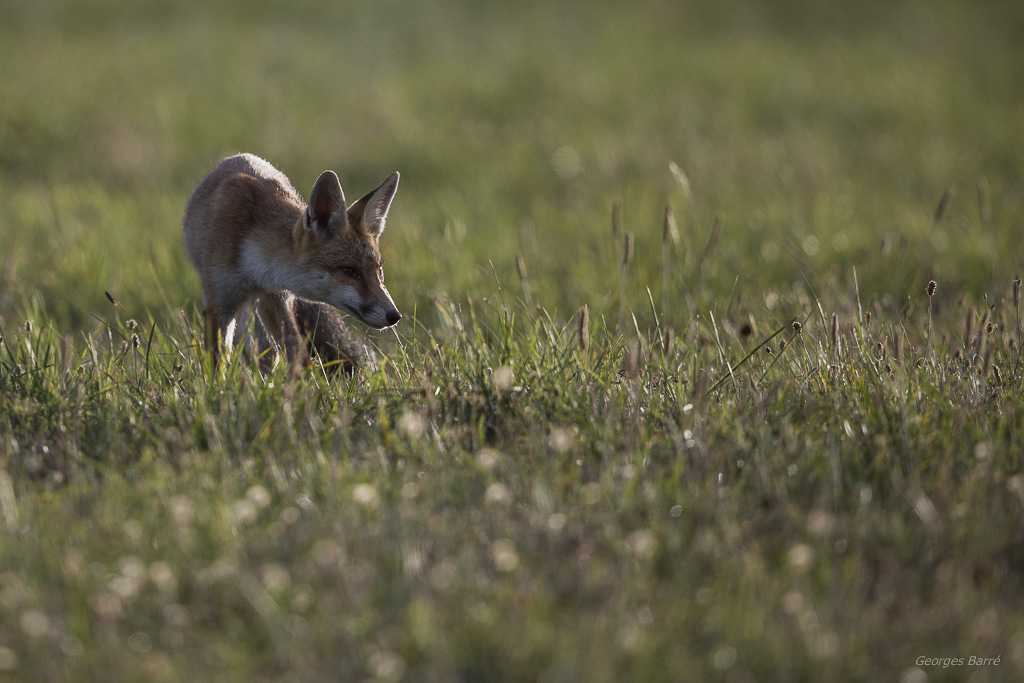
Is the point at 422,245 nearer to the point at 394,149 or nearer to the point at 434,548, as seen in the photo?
the point at 394,149

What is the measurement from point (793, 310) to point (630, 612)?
3.89m

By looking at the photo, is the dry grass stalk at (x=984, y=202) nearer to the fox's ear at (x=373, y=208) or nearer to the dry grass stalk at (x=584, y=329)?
the dry grass stalk at (x=584, y=329)

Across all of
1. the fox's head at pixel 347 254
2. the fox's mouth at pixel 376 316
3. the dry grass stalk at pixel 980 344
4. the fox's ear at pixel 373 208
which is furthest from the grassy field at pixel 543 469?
the fox's ear at pixel 373 208

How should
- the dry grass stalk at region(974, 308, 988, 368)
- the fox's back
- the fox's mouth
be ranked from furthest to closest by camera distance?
the fox's back < the fox's mouth < the dry grass stalk at region(974, 308, 988, 368)

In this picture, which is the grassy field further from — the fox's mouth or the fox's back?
the fox's back

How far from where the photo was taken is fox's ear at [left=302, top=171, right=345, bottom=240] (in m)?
5.19

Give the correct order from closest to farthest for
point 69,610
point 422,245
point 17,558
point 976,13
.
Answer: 1. point 69,610
2. point 17,558
3. point 422,245
4. point 976,13

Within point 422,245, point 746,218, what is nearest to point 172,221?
point 422,245

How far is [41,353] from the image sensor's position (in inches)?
209

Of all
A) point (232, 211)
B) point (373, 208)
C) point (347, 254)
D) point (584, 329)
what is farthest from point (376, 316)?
point (584, 329)

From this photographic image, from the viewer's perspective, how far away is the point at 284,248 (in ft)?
Answer: 17.8

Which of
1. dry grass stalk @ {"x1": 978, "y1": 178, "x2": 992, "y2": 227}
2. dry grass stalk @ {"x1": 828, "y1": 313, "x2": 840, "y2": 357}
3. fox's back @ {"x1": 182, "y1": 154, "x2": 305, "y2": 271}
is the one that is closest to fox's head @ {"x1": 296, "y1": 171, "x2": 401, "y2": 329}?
fox's back @ {"x1": 182, "y1": 154, "x2": 305, "y2": 271}

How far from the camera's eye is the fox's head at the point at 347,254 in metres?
5.29

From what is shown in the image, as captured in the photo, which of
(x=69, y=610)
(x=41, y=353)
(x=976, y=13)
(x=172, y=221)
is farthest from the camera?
(x=976, y=13)
